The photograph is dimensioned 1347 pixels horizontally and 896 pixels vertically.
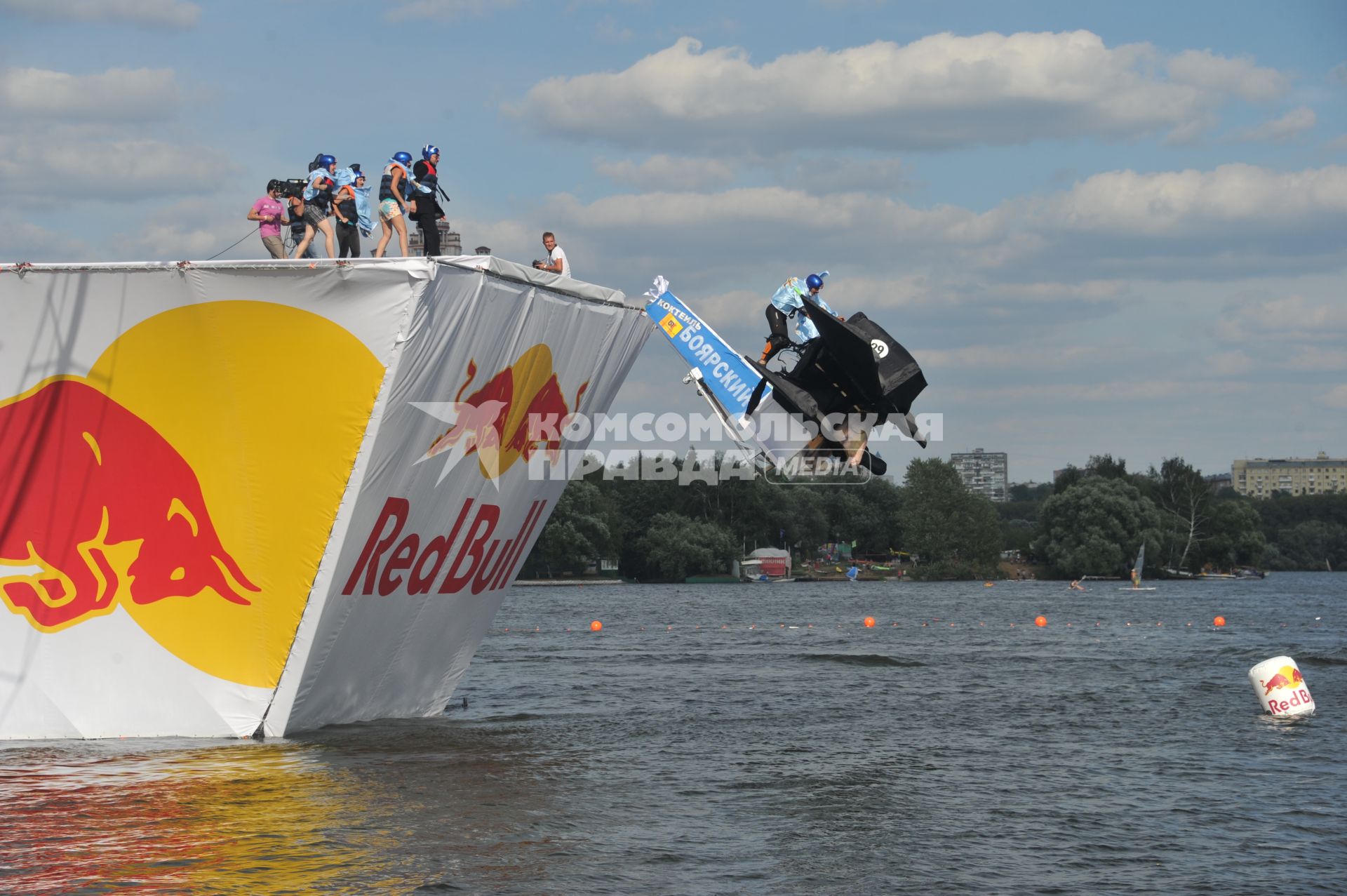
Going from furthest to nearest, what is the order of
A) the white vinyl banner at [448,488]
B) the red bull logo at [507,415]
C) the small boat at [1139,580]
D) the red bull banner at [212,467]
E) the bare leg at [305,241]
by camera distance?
1. the small boat at [1139,580]
2. the red bull logo at [507,415]
3. the bare leg at [305,241]
4. the white vinyl banner at [448,488]
5. the red bull banner at [212,467]

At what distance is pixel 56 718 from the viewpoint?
15562mm

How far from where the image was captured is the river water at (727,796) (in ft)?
39.7

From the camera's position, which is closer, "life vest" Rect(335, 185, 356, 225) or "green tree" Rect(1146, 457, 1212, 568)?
"life vest" Rect(335, 185, 356, 225)

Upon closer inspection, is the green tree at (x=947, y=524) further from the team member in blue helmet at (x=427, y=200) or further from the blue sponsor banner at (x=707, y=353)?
the team member in blue helmet at (x=427, y=200)

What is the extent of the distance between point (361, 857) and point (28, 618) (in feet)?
18.9

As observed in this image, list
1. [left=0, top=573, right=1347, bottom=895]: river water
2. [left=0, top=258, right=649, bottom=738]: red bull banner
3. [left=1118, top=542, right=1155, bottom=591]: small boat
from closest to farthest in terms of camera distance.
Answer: [left=0, top=573, right=1347, bottom=895]: river water → [left=0, top=258, right=649, bottom=738]: red bull banner → [left=1118, top=542, right=1155, bottom=591]: small boat

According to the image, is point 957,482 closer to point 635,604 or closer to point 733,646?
point 635,604

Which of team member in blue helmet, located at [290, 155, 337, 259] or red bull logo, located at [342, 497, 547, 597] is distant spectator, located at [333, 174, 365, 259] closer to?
team member in blue helmet, located at [290, 155, 337, 259]

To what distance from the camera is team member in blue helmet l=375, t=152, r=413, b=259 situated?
1590 cm

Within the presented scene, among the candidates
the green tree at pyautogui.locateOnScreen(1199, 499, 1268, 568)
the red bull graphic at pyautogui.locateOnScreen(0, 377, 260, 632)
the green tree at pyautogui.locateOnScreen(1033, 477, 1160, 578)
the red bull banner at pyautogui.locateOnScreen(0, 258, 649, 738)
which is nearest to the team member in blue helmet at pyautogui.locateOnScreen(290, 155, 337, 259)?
the red bull banner at pyautogui.locateOnScreen(0, 258, 649, 738)

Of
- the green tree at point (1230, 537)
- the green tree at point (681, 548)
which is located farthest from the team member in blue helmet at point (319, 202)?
the green tree at point (1230, 537)

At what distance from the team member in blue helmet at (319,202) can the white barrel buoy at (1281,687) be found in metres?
16.2

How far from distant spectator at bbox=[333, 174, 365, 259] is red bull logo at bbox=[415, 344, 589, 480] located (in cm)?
208

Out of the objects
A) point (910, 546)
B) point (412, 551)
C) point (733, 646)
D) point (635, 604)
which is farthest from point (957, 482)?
point (412, 551)
